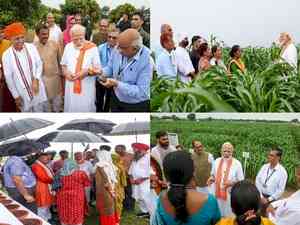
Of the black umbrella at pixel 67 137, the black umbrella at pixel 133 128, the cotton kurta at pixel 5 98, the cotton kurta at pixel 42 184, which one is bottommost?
the cotton kurta at pixel 42 184

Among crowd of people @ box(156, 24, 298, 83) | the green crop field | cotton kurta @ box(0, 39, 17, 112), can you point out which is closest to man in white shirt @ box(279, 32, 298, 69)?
crowd of people @ box(156, 24, 298, 83)

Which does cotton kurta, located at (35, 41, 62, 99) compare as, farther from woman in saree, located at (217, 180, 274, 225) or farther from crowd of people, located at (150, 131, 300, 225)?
woman in saree, located at (217, 180, 274, 225)

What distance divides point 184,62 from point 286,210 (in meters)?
1.14

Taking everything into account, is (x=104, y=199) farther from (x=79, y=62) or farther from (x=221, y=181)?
(x=79, y=62)

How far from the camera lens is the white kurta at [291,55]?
3514 millimetres

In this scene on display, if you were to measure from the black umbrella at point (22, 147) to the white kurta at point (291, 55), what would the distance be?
5.38 ft

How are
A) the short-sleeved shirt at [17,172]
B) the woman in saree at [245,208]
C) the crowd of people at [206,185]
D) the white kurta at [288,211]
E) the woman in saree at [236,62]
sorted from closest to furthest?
the woman in saree at [245,208], the crowd of people at [206,185], the white kurta at [288,211], the short-sleeved shirt at [17,172], the woman in saree at [236,62]

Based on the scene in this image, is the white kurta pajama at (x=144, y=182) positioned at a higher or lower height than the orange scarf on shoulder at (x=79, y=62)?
lower

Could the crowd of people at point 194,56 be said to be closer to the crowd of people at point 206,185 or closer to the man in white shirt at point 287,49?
the man in white shirt at point 287,49

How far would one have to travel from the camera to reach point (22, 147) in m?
3.46

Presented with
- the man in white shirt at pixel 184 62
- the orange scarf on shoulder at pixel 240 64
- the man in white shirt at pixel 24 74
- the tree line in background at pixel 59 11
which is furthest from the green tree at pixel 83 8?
the orange scarf on shoulder at pixel 240 64

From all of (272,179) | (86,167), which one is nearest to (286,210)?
(272,179)

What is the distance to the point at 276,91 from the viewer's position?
3514mm

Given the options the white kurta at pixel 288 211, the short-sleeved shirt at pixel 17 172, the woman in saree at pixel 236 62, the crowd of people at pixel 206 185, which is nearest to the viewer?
the crowd of people at pixel 206 185
